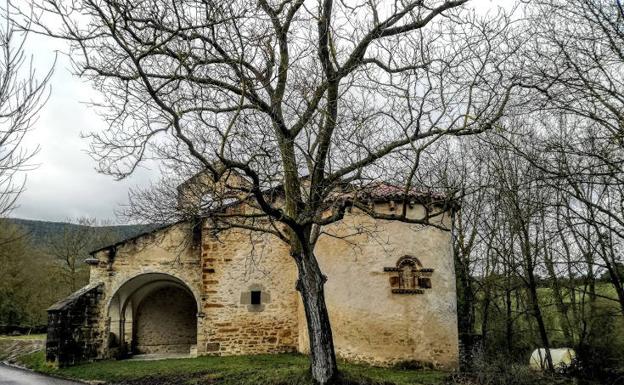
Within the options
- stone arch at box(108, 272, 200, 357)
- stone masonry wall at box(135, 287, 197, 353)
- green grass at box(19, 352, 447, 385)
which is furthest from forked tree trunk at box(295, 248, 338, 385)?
stone masonry wall at box(135, 287, 197, 353)

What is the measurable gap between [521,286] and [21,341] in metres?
18.8

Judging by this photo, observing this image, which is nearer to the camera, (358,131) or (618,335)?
(358,131)

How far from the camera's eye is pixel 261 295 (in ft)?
52.5

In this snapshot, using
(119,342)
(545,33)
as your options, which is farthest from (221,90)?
(119,342)

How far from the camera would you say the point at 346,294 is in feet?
42.8

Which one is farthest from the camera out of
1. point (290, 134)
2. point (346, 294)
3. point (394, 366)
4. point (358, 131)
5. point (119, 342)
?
point (119, 342)

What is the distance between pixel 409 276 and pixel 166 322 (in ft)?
36.9

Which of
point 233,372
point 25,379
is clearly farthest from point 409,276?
point 25,379

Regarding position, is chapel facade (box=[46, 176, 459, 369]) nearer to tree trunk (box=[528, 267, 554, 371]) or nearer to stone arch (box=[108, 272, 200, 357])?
stone arch (box=[108, 272, 200, 357])

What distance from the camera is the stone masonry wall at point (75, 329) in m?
14.3

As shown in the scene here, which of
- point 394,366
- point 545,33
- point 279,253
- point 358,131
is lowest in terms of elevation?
point 394,366

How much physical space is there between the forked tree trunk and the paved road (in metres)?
6.54

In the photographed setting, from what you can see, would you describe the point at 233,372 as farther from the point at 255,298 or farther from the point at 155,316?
the point at 155,316

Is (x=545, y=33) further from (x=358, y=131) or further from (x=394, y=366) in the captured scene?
(x=394, y=366)
